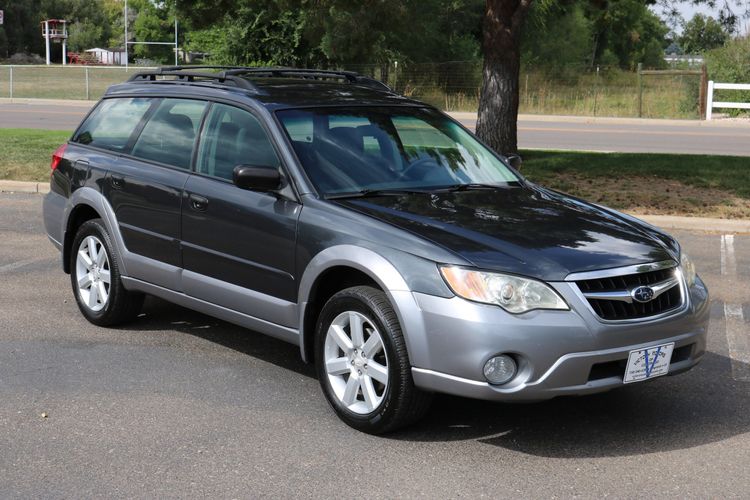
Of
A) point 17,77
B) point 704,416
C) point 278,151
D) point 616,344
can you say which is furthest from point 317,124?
point 17,77

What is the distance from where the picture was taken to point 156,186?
638 cm

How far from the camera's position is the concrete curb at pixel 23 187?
540 inches

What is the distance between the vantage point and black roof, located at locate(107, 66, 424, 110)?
613 cm

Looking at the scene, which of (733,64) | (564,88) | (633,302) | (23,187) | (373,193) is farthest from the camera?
(564,88)

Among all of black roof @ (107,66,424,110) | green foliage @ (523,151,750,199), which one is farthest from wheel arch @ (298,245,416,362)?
green foliage @ (523,151,750,199)

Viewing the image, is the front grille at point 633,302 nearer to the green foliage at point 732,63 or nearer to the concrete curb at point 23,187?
the concrete curb at point 23,187

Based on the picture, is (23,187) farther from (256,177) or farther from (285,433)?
(285,433)

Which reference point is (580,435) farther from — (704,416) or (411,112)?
(411,112)

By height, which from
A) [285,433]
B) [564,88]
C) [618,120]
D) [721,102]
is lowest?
[285,433]

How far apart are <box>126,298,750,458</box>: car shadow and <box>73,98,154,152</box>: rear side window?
75.3 inches

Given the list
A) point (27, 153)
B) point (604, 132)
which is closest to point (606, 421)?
point (27, 153)

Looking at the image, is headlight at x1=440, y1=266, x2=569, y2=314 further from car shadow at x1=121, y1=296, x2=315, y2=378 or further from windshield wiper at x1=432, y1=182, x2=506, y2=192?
car shadow at x1=121, y1=296, x2=315, y2=378

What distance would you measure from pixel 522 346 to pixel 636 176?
1068 cm

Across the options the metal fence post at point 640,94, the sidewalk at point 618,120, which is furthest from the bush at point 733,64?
the sidewalk at point 618,120
